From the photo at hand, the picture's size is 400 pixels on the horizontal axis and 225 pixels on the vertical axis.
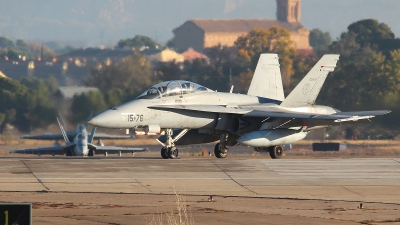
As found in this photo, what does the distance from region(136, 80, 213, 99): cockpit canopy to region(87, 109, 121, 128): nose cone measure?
1.29 metres

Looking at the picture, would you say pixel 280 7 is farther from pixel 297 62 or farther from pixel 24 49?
pixel 297 62

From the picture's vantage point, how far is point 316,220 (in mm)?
12742

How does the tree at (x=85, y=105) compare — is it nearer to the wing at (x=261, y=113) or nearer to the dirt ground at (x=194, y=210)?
the wing at (x=261, y=113)

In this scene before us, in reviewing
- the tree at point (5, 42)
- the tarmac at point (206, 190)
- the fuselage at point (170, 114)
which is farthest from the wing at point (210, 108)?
the tree at point (5, 42)

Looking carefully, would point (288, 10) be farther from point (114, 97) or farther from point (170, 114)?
point (170, 114)

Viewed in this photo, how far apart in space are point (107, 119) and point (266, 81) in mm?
7530

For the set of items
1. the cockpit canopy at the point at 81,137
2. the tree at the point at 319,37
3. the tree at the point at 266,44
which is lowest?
the cockpit canopy at the point at 81,137

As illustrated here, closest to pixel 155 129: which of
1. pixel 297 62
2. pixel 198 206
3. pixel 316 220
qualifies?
pixel 198 206

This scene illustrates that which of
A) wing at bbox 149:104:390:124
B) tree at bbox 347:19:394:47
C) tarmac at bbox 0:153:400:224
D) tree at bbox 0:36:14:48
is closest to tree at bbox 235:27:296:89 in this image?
tree at bbox 347:19:394:47

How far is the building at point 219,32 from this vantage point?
10316 cm

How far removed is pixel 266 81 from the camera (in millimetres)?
27625

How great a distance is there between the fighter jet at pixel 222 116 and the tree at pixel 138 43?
80.7 m

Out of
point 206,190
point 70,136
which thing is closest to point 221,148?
point 206,190

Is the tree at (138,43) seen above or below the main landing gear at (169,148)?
above
